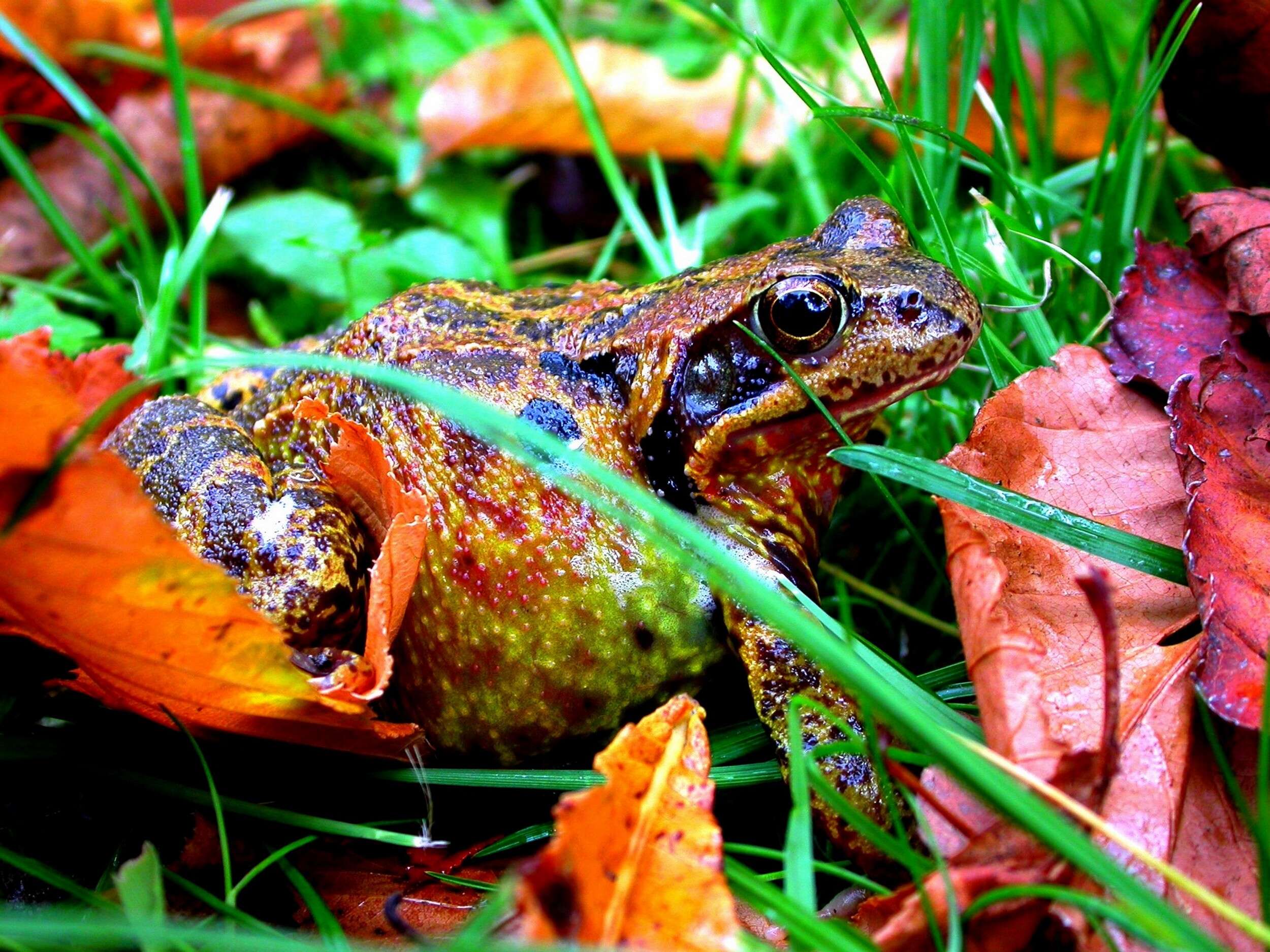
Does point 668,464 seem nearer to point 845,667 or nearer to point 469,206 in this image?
point 845,667

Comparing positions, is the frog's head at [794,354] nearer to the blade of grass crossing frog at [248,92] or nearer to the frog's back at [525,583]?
the frog's back at [525,583]

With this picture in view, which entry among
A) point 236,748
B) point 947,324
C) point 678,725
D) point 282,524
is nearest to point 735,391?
point 947,324

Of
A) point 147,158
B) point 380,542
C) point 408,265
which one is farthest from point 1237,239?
point 147,158

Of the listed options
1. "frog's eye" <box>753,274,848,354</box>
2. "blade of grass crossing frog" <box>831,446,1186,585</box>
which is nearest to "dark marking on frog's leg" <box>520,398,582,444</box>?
"frog's eye" <box>753,274,848,354</box>

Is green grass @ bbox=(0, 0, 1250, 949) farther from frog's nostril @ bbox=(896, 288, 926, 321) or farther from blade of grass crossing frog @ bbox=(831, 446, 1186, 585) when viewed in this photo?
frog's nostril @ bbox=(896, 288, 926, 321)

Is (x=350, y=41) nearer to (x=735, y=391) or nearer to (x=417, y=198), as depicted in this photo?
(x=417, y=198)

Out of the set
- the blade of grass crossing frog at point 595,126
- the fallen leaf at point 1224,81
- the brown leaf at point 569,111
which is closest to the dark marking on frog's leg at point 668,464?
the blade of grass crossing frog at point 595,126
